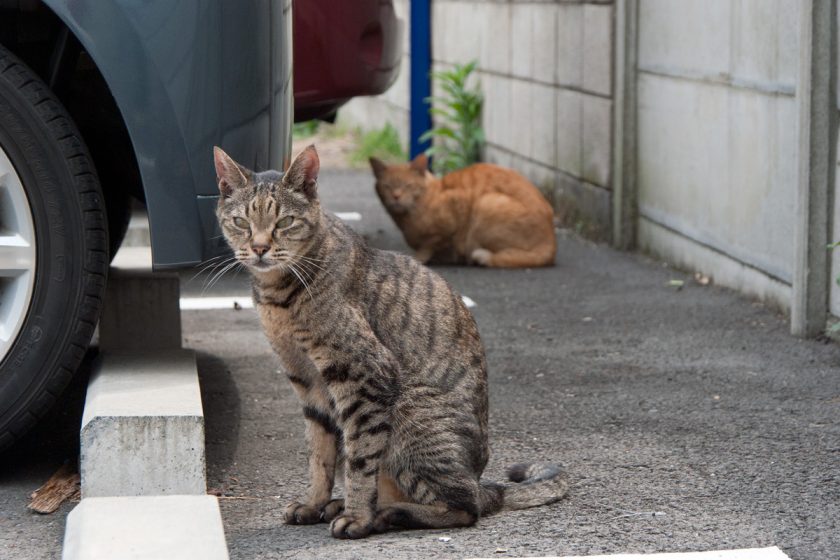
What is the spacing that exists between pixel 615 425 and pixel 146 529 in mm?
1810

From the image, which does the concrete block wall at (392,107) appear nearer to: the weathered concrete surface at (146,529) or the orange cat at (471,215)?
the orange cat at (471,215)

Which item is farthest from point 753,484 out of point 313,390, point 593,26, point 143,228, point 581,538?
point 593,26

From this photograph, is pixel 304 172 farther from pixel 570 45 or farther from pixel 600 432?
pixel 570 45

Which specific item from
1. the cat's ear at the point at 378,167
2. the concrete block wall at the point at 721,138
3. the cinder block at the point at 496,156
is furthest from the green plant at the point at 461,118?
the concrete block wall at the point at 721,138

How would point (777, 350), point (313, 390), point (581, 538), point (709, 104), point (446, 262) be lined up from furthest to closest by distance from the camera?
1. point (446, 262)
2. point (709, 104)
3. point (777, 350)
4. point (313, 390)
5. point (581, 538)

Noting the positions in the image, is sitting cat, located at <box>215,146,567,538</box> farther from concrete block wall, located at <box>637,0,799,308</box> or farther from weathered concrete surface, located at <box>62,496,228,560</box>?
concrete block wall, located at <box>637,0,799,308</box>

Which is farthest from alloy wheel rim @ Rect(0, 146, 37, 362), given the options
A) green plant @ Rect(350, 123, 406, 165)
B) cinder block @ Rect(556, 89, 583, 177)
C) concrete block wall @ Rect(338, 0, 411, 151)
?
green plant @ Rect(350, 123, 406, 165)

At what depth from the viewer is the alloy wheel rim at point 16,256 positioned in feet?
11.9

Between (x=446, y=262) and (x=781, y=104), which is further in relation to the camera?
(x=446, y=262)

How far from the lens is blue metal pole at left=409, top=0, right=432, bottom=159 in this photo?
11.3 m

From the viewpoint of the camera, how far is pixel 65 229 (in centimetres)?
366

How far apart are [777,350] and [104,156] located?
111 inches

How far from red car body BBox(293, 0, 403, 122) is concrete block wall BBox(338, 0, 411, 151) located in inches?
238

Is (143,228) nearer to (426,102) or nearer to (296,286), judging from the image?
(296,286)
